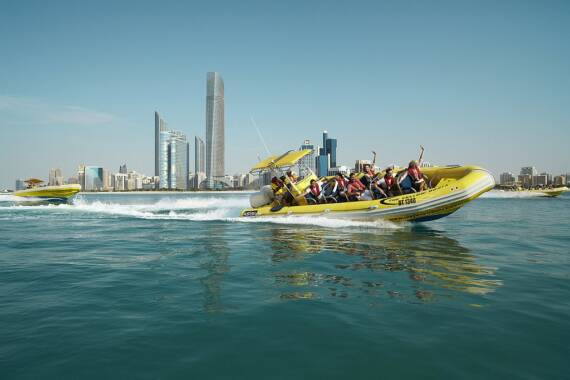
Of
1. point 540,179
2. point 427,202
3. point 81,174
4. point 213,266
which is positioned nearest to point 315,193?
point 427,202

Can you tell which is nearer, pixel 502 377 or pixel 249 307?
pixel 502 377

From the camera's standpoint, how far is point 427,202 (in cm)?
1161

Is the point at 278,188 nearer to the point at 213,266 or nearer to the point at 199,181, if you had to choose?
the point at 213,266

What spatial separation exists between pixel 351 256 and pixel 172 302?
4.20m

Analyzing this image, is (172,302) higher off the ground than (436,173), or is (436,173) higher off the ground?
(436,173)

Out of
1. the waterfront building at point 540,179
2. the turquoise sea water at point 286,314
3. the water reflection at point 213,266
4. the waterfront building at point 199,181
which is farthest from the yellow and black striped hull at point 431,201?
the waterfront building at point 199,181

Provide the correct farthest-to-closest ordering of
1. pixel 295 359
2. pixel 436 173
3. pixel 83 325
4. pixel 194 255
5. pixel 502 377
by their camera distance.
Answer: pixel 436 173
pixel 194 255
pixel 83 325
pixel 295 359
pixel 502 377

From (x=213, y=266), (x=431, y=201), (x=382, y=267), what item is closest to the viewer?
(x=382, y=267)

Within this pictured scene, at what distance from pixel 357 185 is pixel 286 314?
421 inches

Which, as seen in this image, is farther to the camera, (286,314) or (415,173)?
(415,173)

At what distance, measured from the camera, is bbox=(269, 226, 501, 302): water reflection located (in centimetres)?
488

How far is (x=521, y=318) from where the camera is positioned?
12.5ft

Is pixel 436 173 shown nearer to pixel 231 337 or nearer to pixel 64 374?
pixel 231 337

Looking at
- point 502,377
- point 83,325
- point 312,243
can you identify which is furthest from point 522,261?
point 83,325
